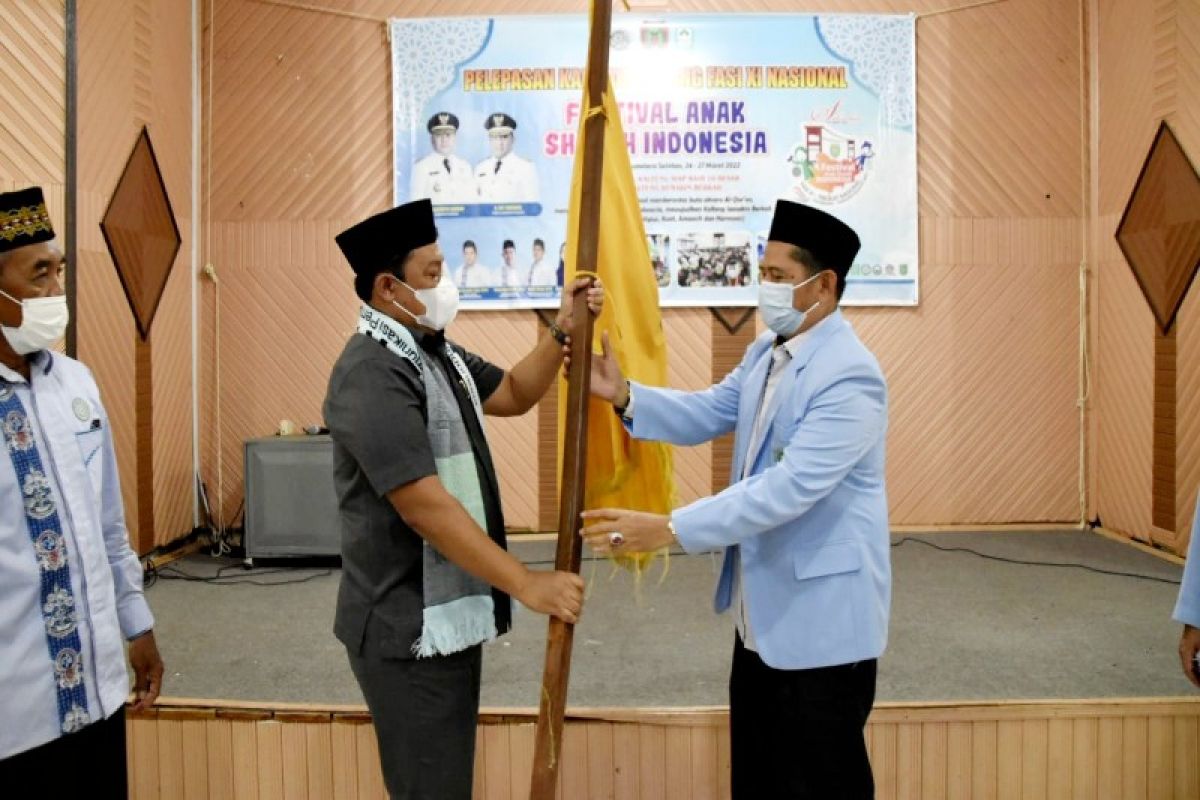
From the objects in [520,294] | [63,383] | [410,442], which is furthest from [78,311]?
[410,442]

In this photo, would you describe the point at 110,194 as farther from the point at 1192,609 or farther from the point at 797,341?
the point at 1192,609

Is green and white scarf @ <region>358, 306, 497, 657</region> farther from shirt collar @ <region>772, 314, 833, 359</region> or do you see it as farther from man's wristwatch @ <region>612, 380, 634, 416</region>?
shirt collar @ <region>772, 314, 833, 359</region>

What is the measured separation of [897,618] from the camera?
4277mm

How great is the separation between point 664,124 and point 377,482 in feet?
16.0

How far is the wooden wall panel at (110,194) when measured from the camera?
16.7 ft

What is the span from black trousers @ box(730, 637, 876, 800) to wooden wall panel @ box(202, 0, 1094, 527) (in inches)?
166

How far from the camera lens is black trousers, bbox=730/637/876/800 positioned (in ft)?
7.06

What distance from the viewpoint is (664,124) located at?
6250 millimetres

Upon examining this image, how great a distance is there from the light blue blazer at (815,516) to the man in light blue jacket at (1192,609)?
65 cm

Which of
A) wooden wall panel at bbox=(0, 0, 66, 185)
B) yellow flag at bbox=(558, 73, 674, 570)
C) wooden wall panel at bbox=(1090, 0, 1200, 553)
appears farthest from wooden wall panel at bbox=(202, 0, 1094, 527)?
yellow flag at bbox=(558, 73, 674, 570)

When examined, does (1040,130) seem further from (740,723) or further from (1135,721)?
(740,723)

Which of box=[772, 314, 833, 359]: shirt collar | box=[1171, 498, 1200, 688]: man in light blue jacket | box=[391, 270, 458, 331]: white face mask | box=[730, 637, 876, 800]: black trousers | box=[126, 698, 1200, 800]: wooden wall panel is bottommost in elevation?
box=[126, 698, 1200, 800]: wooden wall panel

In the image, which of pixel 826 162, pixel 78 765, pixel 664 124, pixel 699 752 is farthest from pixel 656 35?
pixel 78 765

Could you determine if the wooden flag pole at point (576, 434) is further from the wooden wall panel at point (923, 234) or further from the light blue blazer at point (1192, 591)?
the wooden wall panel at point (923, 234)
